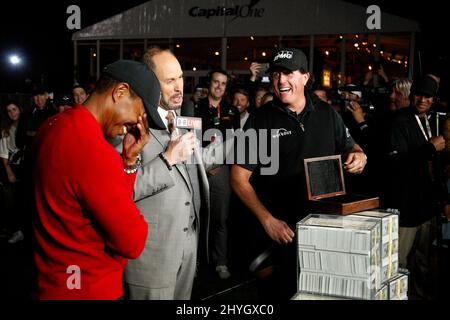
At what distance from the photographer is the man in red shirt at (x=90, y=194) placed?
1.61 meters

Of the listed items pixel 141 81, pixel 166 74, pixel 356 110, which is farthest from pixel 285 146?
pixel 356 110

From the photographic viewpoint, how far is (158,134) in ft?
8.43

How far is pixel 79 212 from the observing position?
1678 millimetres

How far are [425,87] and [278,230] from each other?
8.52 ft

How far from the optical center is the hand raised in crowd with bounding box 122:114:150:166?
1.88 metres

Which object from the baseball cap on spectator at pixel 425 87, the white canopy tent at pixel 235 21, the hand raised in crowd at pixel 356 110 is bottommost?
the hand raised in crowd at pixel 356 110

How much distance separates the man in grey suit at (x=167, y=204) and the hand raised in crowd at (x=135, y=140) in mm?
253

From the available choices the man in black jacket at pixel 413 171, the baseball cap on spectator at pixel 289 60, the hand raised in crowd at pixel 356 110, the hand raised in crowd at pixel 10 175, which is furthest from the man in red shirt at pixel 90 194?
the hand raised in crowd at pixel 10 175

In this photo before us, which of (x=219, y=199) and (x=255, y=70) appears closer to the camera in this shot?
(x=219, y=199)

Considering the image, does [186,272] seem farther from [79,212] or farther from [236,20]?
[236,20]

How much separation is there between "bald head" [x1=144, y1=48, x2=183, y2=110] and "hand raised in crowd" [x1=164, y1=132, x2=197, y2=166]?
457 millimetres

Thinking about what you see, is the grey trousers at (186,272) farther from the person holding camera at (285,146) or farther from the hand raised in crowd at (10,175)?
the hand raised in crowd at (10,175)

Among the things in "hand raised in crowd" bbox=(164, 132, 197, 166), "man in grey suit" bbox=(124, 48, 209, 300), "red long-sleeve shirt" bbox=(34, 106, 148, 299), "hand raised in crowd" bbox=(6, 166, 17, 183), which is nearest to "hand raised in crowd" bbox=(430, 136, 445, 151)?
"man in grey suit" bbox=(124, 48, 209, 300)

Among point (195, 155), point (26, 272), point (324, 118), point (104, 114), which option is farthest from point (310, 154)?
point (26, 272)
